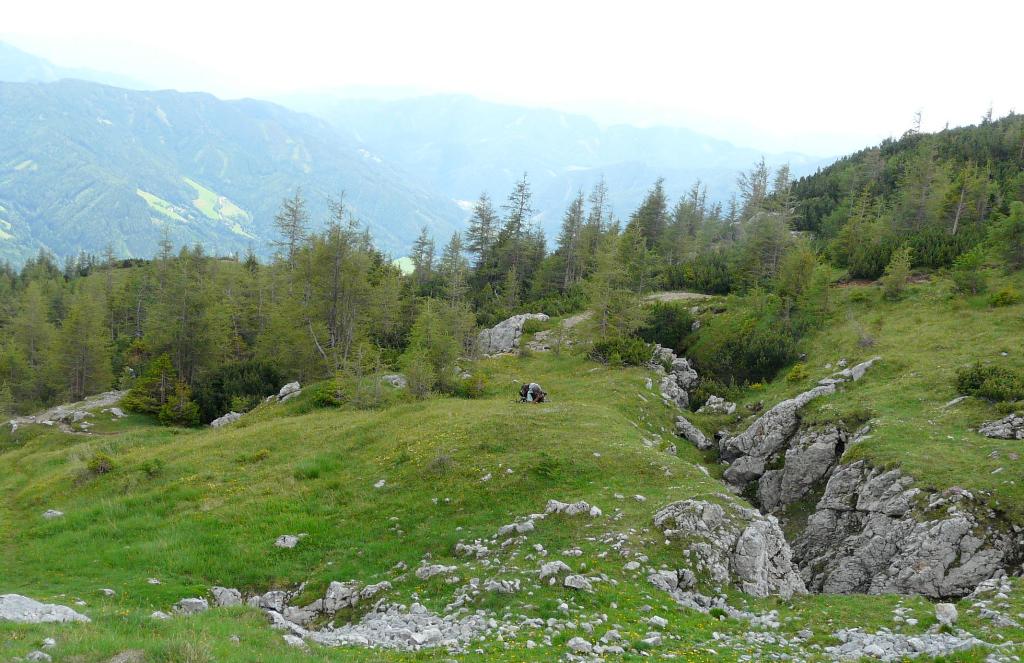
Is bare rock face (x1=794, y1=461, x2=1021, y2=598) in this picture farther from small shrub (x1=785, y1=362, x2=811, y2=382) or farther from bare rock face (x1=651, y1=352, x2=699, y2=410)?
bare rock face (x1=651, y1=352, x2=699, y2=410)

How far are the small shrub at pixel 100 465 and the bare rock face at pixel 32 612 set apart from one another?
671 inches

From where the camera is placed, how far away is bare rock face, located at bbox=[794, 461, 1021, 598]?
1705 cm

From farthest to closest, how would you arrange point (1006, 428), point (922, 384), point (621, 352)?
point (621, 352) < point (922, 384) < point (1006, 428)

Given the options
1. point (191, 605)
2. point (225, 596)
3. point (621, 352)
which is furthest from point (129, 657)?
point (621, 352)

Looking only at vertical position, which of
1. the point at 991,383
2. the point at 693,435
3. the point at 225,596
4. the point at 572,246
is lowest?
the point at 225,596

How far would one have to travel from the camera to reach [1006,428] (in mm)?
Result: 22250

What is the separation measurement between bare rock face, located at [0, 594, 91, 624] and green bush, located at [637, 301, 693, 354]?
4394 centimetres

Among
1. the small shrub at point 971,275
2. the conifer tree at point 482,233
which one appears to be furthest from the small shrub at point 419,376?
the conifer tree at point 482,233

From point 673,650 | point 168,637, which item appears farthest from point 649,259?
point 168,637

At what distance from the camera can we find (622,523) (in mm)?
18750

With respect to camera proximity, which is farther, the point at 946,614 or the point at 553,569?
the point at 553,569

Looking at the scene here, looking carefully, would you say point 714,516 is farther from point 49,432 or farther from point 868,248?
point 49,432

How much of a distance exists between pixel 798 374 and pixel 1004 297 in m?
14.5

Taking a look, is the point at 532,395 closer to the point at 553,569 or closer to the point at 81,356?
the point at 553,569
